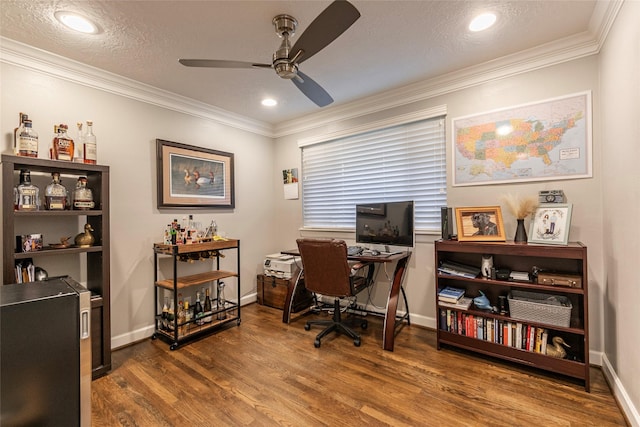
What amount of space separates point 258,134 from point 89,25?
Result: 221cm

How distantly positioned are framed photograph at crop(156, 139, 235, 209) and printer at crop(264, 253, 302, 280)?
2.81ft

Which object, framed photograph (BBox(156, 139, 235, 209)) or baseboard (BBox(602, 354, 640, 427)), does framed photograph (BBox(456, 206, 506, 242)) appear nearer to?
baseboard (BBox(602, 354, 640, 427))

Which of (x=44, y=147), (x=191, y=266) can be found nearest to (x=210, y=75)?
(x=44, y=147)

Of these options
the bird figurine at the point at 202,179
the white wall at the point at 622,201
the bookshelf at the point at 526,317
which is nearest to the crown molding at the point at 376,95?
the white wall at the point at 622,201

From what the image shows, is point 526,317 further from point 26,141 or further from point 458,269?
point 26,141

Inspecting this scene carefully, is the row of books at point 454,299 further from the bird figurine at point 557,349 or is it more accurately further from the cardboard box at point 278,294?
the cardboard box at point 278,294

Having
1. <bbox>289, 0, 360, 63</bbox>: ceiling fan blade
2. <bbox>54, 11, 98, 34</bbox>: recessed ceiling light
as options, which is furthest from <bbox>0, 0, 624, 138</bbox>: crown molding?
<bbox>289, 0, 360, 63</bbox>: ceiling fan blade

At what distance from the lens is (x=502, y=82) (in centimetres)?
250

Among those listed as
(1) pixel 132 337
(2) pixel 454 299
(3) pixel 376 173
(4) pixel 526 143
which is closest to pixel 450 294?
(2) pixel 454 299

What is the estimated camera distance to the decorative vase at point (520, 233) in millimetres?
2225

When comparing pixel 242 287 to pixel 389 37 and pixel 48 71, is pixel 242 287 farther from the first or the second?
pixel 389 37

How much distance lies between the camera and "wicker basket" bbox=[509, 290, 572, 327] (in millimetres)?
2016

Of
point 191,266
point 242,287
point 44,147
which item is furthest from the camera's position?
point 242,287

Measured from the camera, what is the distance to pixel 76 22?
1869 millimetres
